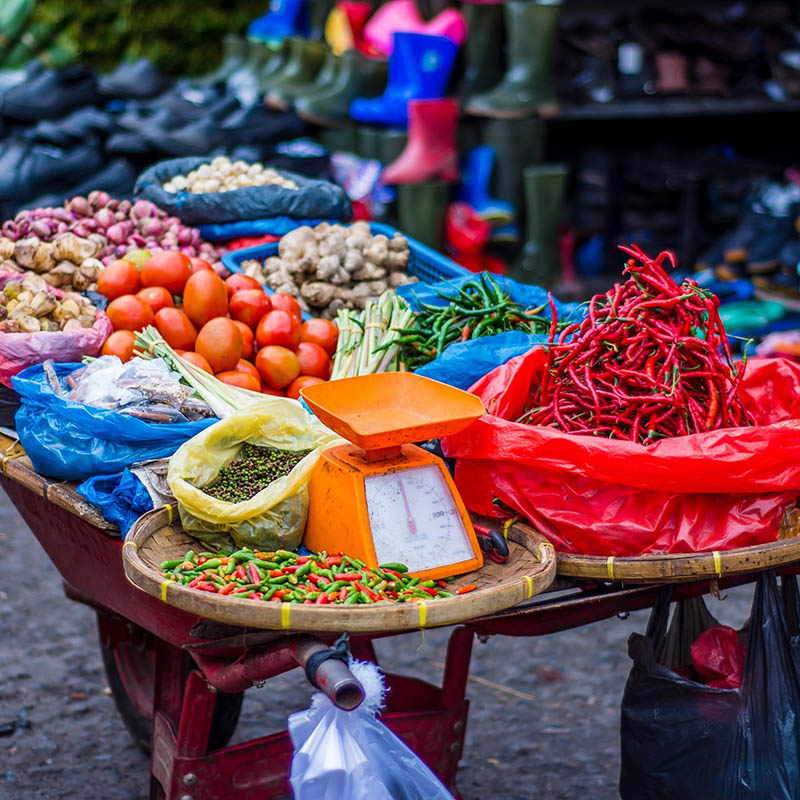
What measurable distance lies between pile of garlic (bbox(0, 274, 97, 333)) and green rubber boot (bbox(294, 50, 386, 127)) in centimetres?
448

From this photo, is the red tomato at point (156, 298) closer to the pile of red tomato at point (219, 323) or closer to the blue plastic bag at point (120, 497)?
the pile of red tomato at point (219, 323)

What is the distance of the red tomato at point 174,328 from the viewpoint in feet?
9.94

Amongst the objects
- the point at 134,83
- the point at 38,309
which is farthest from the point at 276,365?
the point at 134,83

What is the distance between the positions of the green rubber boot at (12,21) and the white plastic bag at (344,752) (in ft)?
28.5

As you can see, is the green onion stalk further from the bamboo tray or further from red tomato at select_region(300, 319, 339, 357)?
the bamboo tray

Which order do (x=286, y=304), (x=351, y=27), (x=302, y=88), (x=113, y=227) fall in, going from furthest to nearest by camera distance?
(x=302, y=88) → (x=351, y=27) → (x=113, y=227) → (x=286, y=304)

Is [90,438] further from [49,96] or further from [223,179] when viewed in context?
[49,96]

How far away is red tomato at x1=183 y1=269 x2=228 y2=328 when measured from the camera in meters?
3.09

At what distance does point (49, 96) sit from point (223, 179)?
366 centimetres

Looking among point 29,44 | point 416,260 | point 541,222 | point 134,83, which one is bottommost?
point 541,222

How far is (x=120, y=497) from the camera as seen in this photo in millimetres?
2371

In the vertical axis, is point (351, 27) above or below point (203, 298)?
below

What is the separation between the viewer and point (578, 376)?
250cm

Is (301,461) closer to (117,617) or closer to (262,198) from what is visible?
(117,617)
